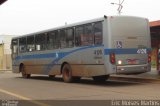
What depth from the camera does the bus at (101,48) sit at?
18.9m

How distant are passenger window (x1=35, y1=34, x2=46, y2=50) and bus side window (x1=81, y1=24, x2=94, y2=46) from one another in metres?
5.02

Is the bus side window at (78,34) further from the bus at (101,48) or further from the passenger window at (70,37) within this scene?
the passenger window at (70,37)

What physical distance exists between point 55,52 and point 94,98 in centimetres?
983

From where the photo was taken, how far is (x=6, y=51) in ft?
220

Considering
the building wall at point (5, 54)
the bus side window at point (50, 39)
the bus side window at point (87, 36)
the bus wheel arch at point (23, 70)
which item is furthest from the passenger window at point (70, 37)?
the building wall at point (5, 54)

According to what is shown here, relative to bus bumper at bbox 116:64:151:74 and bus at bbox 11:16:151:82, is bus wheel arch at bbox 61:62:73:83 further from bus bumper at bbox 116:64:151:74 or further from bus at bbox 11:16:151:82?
bus bumper at bbox 116:64:151:74

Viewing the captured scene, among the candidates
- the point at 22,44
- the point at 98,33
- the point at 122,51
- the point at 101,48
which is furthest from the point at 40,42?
the point at 122,51

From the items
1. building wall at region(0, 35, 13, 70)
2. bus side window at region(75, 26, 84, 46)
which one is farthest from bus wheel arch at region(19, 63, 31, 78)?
building wall at region(0, 35, 13, 70)

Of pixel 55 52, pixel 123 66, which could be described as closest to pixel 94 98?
pixel 123 66

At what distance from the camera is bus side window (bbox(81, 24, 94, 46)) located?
20.0m

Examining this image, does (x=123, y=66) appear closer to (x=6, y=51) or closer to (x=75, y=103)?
(x=75, y=103)

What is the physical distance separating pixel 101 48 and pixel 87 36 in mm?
1448

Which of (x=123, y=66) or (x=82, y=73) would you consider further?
(x=82, y=73)

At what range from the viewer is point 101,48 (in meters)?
19.2
